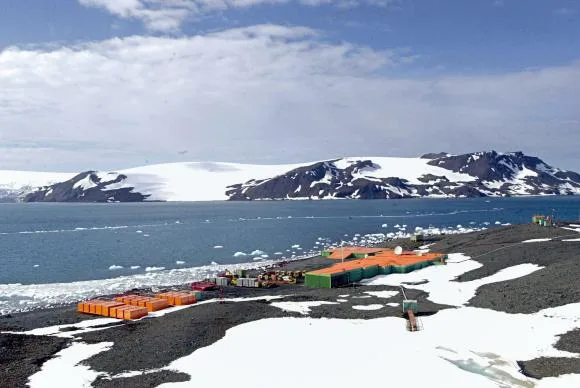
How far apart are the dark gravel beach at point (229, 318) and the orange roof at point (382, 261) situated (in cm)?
568

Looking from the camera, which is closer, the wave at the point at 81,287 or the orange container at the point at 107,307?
Answer: the orange container at the point at 107,307

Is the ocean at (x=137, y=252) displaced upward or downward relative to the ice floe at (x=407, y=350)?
upward

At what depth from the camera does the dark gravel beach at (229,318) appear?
33.2m

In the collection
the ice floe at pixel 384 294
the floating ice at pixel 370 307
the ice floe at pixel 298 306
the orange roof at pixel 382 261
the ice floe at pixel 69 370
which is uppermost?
the orange roof at pixel 382 261

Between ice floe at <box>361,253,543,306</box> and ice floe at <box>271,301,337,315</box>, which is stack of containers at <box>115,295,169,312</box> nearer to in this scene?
ice floe at <box>271,301,337,315</box>

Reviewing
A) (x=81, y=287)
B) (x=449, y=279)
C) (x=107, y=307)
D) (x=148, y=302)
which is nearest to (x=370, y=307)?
(x=449, y=279)

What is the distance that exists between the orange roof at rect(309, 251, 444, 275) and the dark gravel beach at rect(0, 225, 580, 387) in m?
5.68

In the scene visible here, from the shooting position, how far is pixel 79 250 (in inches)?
4360

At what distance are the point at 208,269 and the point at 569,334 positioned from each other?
189 ft

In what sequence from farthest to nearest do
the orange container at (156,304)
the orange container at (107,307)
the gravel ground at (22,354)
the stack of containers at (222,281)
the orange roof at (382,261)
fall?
the orange roof at (382,261), the stack of containers at (222,281), the orange container at (156,304), the orange container at (107,307), the gravel ground at (22,354)

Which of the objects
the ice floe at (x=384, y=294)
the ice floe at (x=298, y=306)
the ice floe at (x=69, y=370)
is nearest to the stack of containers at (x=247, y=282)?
the ice floe at (x=298, y=306)

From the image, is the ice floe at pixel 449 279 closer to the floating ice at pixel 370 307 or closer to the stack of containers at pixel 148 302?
the floating ice at pixel 370 307

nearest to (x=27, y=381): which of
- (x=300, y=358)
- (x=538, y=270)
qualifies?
(x=300, y=358)

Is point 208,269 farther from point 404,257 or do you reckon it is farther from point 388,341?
point 388,341
